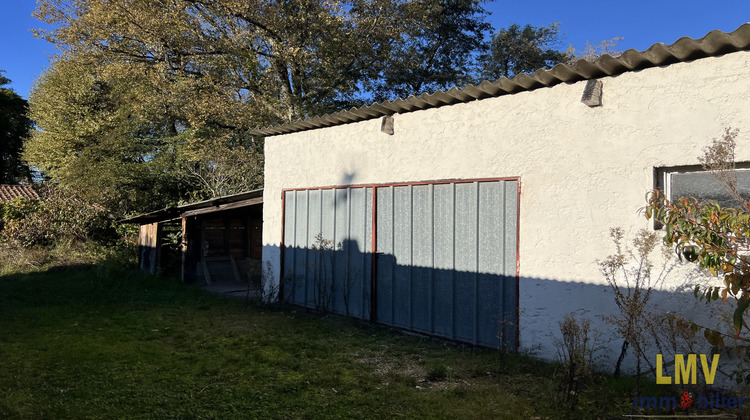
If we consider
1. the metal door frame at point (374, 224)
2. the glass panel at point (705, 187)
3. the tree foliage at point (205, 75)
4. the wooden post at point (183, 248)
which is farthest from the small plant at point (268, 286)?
the tree foliage at point (205, 75)

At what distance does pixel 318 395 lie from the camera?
13.4 ft

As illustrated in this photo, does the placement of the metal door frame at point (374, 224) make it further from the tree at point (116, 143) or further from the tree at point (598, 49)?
the tree at point (598, 49)

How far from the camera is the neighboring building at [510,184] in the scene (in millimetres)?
4207

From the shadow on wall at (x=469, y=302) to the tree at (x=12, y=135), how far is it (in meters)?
30.6

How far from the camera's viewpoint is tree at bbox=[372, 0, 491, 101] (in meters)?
Result: 18.1

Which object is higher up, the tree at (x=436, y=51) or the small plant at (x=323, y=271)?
the tree at (x=436, y=51)

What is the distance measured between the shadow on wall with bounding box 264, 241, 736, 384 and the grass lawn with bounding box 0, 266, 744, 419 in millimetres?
248

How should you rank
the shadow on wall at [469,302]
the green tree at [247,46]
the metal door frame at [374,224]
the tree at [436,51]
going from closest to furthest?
the shadow on wall at [469,302]
the metal door frame at [374,224]
the green tree at [247,46]
the tree at [436,51]

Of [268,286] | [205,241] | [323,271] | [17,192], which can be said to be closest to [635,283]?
[323,271]

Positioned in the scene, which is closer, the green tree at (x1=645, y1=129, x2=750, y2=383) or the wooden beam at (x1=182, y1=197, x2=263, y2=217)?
the green tree at (x1=645, y1=129, x2=750, y2=383)

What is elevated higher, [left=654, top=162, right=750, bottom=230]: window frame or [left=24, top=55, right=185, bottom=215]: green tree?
[left=24, top=55, right=185, bottom=215]: green tree

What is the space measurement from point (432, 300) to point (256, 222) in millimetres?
8497

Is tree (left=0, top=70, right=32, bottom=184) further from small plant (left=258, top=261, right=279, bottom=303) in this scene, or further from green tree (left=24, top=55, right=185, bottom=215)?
small plant (left=258, top=261, right=279, bottom=303)

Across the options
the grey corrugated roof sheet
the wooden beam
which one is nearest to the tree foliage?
the wooden beam
